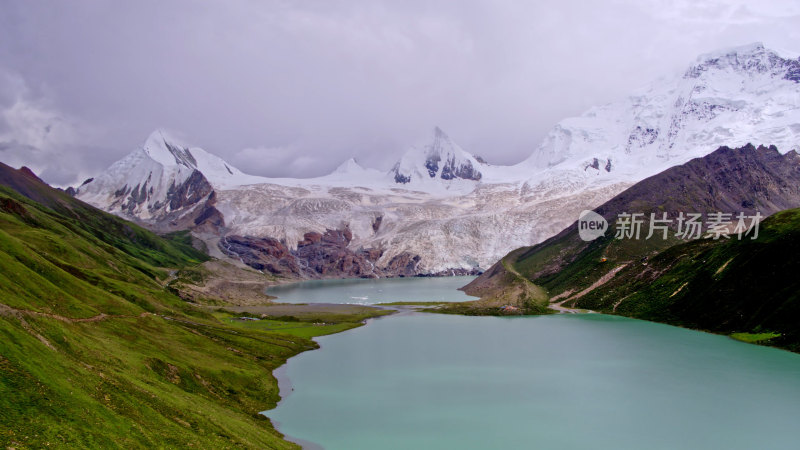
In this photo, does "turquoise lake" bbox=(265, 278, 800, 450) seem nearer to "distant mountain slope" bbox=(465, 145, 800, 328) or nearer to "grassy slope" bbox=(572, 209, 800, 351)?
"grassy slope" bbox=(572, 209, 800, 351)

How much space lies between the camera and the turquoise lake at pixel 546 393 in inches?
1606

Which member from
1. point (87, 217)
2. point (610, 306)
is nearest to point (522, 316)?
point (610, 306)

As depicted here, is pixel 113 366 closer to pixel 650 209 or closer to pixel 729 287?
pixel 729 287

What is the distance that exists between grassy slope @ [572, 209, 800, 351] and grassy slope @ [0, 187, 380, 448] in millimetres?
70609

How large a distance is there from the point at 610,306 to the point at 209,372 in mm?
96090

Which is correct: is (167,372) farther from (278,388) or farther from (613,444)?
(613,444)

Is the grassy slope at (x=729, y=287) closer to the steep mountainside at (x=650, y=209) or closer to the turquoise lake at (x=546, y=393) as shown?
the turquoise lake at (x=546, y=393)

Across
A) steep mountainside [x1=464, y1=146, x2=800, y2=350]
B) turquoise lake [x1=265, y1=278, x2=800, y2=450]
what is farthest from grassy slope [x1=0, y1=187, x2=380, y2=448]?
steep mountainside [x1=464, y1=146, x2=800, y2=350]

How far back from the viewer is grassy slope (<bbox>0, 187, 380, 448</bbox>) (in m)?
22.4

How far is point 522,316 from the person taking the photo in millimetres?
120688

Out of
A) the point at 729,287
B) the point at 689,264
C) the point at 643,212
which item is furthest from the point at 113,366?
the point at 643,212

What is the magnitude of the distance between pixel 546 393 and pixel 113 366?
4084cm

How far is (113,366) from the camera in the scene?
34.4 meters

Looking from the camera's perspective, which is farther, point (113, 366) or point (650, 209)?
point (650, 209)
